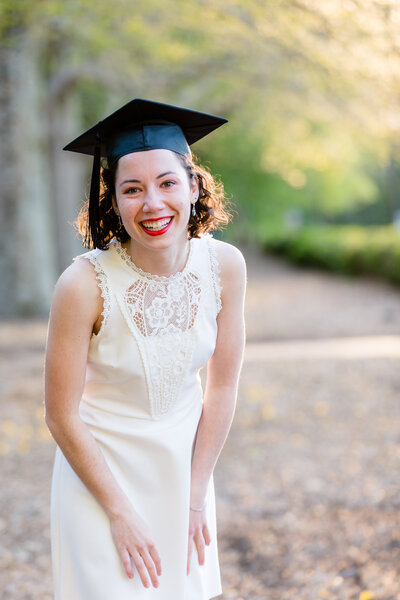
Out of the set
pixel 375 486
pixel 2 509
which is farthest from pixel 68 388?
pixel 375 486

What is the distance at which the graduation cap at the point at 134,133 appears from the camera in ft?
6.32

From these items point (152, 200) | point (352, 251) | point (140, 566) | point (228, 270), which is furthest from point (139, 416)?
point (352, 251)

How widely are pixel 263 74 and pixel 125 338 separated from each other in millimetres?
9757

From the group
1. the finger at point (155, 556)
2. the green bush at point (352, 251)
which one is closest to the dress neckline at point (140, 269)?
the finger at point (155, 556)

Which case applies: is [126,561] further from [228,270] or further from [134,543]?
[228,270]

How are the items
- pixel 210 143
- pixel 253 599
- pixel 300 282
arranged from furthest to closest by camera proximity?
pixel 300 282 → pixel 210 143 → pixel 253 599

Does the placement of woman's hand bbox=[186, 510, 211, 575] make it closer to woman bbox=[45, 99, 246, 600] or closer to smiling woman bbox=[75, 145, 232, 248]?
woman bbox=[45, 99, 246, 600]

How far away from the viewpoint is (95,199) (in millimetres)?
2021

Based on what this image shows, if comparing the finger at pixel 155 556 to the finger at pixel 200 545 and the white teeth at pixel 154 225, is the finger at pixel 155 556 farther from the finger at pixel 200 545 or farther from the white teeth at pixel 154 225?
the white teeth at pixel 154 225

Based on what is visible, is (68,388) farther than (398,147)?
No

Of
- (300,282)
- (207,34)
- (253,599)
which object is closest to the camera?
(253,599)

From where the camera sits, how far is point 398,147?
10953 mm

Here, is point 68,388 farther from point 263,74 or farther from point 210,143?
point 210,143

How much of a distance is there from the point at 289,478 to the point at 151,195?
374cm
